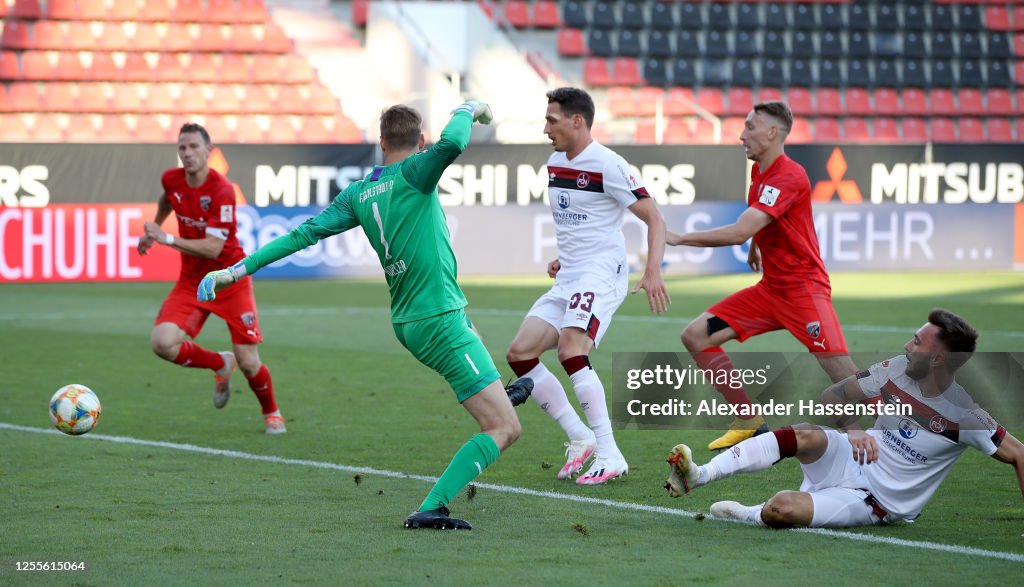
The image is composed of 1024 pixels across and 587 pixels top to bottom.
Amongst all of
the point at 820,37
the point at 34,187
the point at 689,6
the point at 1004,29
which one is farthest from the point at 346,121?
the point at 1004,29

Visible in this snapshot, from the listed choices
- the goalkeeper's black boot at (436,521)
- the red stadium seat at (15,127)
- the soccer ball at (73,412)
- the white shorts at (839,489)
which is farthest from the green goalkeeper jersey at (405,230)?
the red stadium seat at (15,127)

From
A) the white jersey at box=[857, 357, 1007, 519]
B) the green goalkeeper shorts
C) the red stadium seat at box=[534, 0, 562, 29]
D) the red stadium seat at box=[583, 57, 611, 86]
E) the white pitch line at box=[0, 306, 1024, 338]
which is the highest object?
the red stadium seat at box=[534, 0, 562, 29]

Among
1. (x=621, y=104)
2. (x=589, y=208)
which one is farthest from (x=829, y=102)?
(x=589, y=208)

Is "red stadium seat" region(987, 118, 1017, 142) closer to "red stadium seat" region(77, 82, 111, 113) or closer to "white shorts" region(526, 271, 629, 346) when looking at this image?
"red stadium seat" region(77, 82, 111, 113)

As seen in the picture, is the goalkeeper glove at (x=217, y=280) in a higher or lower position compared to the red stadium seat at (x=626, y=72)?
lower

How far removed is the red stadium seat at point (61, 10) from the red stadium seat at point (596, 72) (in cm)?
1041

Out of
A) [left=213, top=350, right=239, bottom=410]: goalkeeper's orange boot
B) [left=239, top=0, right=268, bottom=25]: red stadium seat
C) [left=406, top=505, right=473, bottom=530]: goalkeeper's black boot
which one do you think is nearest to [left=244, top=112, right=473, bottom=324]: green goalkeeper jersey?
[left=406, top=505, right=473, bottom=530]: goalkeeper's black boot

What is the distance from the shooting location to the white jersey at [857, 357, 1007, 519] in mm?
5977

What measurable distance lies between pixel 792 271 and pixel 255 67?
2088 cm

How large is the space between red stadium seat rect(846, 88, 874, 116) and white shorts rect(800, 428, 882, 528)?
24997 millimetres

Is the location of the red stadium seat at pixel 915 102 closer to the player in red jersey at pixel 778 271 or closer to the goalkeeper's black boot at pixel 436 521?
the player in red jersey at pixel 778 271

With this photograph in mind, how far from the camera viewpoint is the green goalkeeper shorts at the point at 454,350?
6.29 m

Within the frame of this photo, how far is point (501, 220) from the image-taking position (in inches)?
900

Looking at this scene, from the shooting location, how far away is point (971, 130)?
30609 mm
